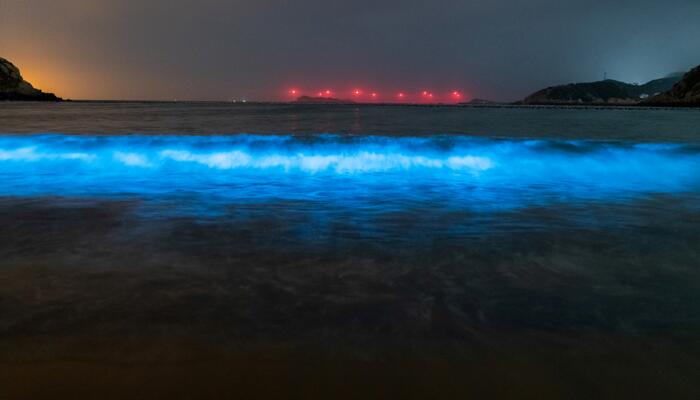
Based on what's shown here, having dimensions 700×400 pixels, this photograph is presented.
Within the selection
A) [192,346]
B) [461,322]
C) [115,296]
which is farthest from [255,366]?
[115,296]

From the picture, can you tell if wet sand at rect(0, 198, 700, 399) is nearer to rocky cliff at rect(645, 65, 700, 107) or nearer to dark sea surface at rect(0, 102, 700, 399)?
dark sea surface at rect(0, 102, 700, 399)

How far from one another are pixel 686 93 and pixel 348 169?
147 metres

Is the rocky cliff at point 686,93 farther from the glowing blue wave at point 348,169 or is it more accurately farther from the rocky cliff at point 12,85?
the rocky cliff at point 12,85

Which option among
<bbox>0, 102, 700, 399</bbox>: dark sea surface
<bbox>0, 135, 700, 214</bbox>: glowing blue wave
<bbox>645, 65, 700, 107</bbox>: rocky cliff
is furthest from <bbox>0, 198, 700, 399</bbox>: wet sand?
<bbox>645, 65, 700, 107</bbox>: rocky cliff

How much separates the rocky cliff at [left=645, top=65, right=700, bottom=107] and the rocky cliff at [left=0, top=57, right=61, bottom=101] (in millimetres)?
185435

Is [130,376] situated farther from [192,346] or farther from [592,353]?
[592,353]

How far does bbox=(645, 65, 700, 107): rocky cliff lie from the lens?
12381 centimetres

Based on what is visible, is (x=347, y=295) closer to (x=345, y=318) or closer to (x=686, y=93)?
(x=345, y=318)

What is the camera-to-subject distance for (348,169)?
1644cm

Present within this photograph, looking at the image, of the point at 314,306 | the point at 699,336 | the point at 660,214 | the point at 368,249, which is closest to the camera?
the point at 699,336

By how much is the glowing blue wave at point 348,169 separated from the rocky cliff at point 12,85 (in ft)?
509

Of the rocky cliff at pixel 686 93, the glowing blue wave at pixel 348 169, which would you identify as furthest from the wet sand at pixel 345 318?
the rocky cliff at pixel 686 93

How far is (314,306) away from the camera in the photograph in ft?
13.4

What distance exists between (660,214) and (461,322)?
21.7 feet
